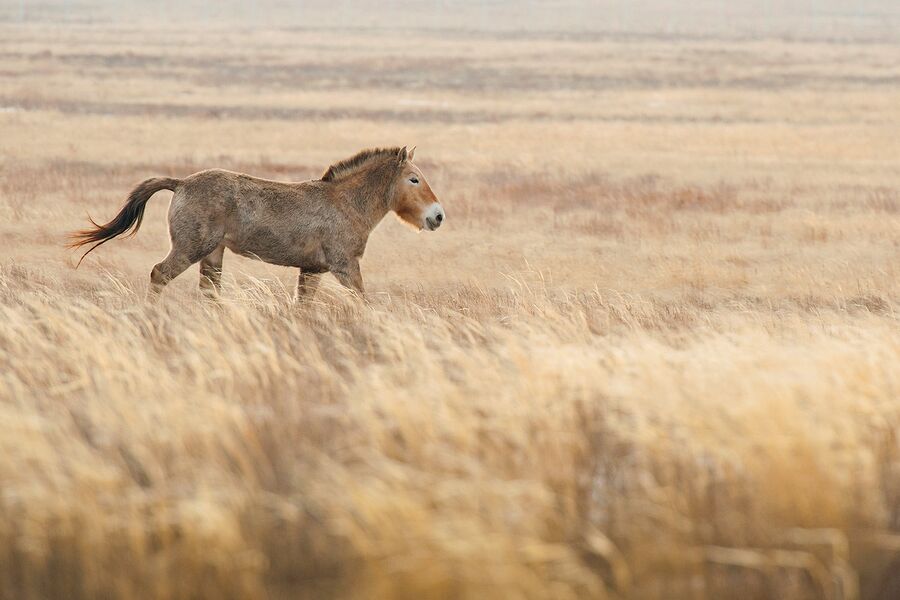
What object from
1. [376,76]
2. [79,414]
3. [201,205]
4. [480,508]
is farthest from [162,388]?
[376,76]

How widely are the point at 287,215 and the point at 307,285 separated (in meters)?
0.71

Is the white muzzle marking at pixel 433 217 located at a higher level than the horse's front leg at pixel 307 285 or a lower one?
higher

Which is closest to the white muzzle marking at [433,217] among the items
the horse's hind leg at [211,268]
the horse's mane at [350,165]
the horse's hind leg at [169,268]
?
the horse's mane at [350,165]

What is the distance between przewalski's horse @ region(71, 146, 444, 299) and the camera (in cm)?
1037

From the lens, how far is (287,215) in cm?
1061

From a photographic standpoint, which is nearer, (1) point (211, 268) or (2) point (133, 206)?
(2) point (133, 206)

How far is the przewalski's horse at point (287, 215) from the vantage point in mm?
10367

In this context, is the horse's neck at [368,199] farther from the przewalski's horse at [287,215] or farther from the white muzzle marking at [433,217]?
the white muzzle marking at [433,217]

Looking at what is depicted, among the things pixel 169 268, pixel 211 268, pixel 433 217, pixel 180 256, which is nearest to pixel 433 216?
pixel 433 217

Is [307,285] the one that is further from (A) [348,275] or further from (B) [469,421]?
(B) [469,421]

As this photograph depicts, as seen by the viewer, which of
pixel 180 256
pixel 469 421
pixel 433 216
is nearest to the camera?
pixel 469 421

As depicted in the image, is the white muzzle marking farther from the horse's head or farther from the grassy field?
the grassy field

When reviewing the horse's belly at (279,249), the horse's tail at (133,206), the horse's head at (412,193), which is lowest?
the horse's belly at (279,249)

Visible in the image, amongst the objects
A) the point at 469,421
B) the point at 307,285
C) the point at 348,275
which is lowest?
the point at 469,421
